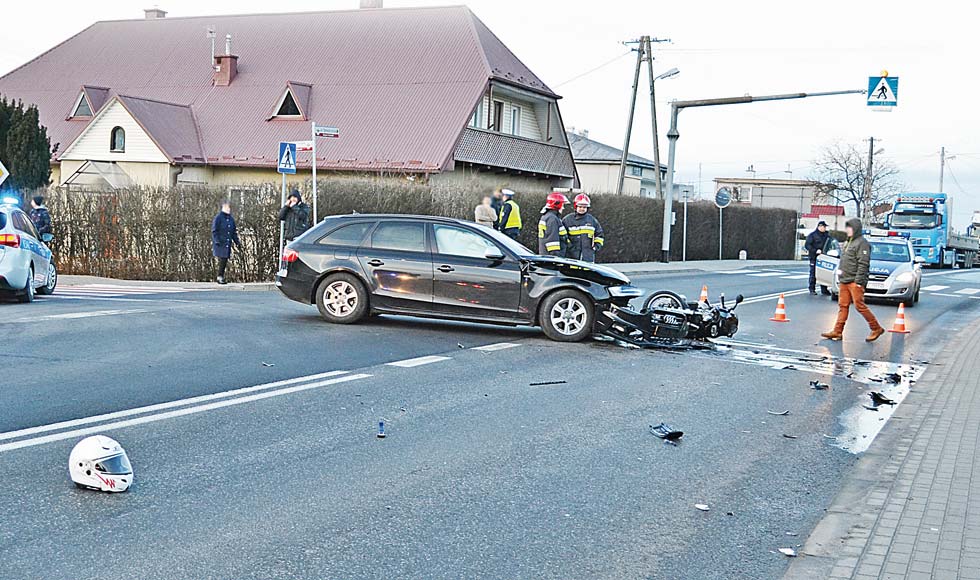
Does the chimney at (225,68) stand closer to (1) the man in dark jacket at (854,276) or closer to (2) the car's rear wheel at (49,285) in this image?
(2) the car's rear wheel at (49,285)

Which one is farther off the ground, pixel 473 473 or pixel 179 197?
pixel 179 197

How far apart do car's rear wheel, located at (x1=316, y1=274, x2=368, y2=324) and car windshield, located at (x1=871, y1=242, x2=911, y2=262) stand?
13942mm

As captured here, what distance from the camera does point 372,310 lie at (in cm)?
1364

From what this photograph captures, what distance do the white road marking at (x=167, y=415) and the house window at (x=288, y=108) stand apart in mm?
30200

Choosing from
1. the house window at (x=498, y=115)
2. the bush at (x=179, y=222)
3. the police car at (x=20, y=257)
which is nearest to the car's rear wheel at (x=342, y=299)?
the police car at (x=20, y=257)

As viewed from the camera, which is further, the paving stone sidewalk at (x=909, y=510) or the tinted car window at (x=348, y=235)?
the tinted car window at (x=348, y=235)

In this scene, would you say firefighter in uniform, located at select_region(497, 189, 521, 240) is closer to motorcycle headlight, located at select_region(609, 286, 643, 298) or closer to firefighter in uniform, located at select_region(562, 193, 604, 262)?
firefighter in uniform, located at select_region(562, 193, 604, 262)

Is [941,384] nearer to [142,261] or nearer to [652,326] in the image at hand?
[652,326]

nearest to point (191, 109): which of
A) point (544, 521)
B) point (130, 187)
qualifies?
point (130, 187)

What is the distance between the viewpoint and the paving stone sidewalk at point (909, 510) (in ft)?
15.9

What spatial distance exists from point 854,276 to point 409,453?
972cm

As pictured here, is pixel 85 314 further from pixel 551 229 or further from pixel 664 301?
pixel 664 301

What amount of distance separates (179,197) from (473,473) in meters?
18.3

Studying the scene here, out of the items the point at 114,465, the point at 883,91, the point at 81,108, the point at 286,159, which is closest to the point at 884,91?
the point at 883,91
